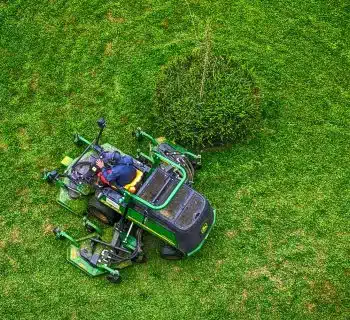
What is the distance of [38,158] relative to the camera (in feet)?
39.1

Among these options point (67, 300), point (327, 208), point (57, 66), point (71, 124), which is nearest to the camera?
point (67, 300)

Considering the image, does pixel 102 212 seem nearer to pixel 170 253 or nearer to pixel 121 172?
pixel 121 172

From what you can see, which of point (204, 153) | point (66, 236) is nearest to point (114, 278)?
point (66, 236)

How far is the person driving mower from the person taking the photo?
10086 millimetres

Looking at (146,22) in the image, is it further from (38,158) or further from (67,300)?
(67,300)

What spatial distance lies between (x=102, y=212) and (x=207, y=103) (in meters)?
3.21

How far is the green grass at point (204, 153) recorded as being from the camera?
10.4 m

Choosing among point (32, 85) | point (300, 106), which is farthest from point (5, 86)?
point (300, 106)

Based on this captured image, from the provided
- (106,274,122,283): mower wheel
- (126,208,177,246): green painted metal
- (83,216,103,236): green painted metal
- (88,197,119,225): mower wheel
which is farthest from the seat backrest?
(106,274,122,283): mower wheel

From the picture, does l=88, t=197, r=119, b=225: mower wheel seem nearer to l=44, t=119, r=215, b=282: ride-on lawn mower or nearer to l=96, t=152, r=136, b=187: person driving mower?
l=44, t=119, r=215, b=282: ride-on lawn mower

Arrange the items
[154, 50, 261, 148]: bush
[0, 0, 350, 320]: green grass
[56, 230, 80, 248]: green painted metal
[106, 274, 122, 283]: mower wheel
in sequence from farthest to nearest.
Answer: [154, 50, 261, 148]: bush < [56, 230, 80, 248]: green painted metal < [0, 0, 350, 320]: green grass < [106, 274, 122, 283]: mower wheel

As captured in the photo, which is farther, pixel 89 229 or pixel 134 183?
pixel 89 229

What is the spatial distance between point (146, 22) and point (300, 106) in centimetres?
427

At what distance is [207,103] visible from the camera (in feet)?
39.2
